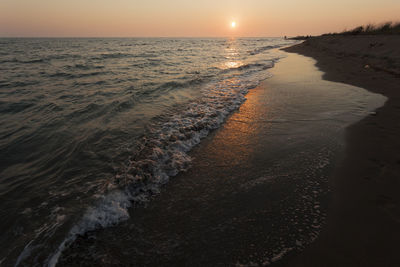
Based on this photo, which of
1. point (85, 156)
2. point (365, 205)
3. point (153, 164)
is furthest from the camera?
point (85, 156)

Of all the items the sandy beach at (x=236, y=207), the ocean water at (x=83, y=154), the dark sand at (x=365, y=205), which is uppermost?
the dark sand at (x=365, y=205)

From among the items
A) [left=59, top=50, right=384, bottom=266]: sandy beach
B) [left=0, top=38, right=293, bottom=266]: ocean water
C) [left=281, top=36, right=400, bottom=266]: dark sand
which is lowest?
[left=0, top=38, right=293, bottom=266]: ocean water

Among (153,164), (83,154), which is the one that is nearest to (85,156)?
(83,154)

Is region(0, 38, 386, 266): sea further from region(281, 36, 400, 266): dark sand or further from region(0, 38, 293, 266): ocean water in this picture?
region(281, 36, 400, 266): dark sand

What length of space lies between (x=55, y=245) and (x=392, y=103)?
9992mm

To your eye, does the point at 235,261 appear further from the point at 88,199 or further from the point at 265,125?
the point at 265,125

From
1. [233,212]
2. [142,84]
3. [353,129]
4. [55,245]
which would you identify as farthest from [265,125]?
[142,84]

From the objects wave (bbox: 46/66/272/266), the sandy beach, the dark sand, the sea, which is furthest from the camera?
wave (bbox: 46/66/272/266)

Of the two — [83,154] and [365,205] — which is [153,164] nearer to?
[83,154]

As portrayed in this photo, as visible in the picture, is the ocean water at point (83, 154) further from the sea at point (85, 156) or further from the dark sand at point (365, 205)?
the dark sand at point (365, 205)

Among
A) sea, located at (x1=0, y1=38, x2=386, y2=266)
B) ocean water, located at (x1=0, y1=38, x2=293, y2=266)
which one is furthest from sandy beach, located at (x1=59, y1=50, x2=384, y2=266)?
ocean water, located at (x1=0, y1=38, x2=293, y2=266)

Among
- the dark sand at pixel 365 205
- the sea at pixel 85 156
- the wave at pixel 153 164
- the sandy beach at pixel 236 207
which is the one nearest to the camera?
the dark sand at pixel 365 205

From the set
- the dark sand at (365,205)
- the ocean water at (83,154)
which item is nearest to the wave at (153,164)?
the ocean water at (83,154)

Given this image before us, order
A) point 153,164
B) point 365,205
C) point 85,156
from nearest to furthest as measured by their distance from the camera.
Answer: point 365,205 < point 153,164 < point 85,156
